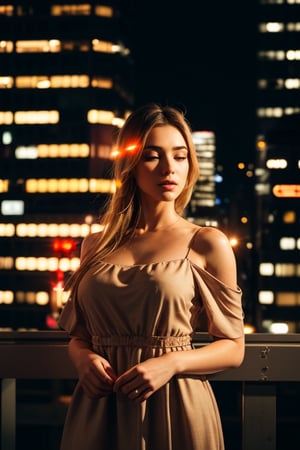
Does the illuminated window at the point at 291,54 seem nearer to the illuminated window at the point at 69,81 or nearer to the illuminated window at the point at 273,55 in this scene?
the illuminated window at the point at 273,55

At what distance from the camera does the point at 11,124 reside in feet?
234

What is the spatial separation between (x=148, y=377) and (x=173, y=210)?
0.58 m

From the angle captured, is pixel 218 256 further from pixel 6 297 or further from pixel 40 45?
pixel 40 45

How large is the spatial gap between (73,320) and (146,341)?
27 cm

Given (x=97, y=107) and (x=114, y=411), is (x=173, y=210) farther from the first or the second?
(x=97, y=107)

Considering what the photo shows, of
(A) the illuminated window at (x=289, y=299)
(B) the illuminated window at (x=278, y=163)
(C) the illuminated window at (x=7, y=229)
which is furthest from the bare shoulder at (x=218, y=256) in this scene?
(C) the illuminated window at (x=7, y=229)

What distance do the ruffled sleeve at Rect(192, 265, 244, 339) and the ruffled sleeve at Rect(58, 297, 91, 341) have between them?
368 millimetres

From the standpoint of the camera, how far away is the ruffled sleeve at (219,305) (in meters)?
1.92

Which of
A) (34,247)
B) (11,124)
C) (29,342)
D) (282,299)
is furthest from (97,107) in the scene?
(29,342)

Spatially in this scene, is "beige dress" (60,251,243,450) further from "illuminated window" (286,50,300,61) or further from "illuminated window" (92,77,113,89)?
"illuminated window" (92,77,113,89)

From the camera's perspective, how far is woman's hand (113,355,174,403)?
1756mm

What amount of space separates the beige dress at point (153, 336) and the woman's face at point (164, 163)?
0.79ft

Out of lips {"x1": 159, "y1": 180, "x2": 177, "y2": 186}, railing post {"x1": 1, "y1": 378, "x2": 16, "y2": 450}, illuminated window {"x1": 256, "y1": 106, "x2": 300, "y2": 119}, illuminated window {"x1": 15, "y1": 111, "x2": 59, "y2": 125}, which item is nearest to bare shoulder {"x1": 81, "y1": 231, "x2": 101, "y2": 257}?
lips {"x1": 159, "y1": 180, "x2": 177, "y2": 186}

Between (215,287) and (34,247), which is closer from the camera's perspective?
(215,287)
